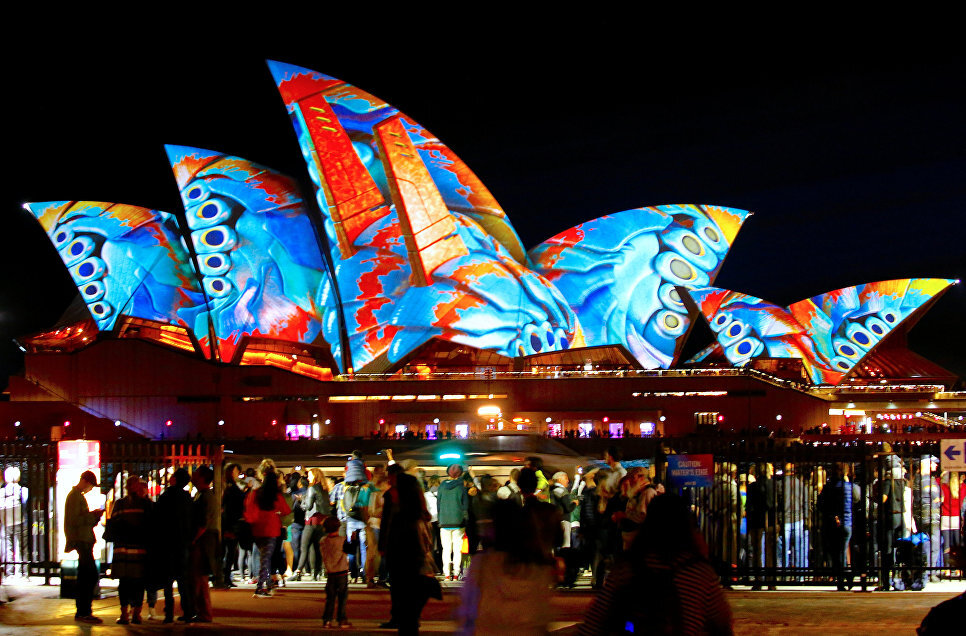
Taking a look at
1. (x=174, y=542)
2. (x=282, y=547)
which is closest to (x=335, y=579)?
(x=174, y=542)

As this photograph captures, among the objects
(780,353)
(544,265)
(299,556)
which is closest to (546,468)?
(299,556)

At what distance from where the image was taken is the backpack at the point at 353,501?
11.9 meters

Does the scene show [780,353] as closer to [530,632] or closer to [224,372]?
[224,372]

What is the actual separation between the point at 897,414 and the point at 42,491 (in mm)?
40645

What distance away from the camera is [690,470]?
11.5m

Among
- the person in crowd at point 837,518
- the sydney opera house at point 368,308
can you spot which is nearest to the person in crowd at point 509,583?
the person in crowd at point 837,518

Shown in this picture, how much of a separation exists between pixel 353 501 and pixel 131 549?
3.44 m

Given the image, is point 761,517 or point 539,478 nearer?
point 761,517

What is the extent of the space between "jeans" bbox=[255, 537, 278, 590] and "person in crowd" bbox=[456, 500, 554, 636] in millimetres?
6446

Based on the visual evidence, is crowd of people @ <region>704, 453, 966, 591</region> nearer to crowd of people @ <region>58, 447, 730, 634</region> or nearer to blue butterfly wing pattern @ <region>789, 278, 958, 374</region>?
crowd of people @ <region>58, 447, 730, 634</region>

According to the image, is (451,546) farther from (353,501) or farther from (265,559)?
(265,559)

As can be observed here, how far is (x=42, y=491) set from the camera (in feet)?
39.3

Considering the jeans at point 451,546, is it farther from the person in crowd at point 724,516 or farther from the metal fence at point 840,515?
the person in crowd at point 724,516

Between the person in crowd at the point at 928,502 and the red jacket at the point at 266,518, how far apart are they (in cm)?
650
